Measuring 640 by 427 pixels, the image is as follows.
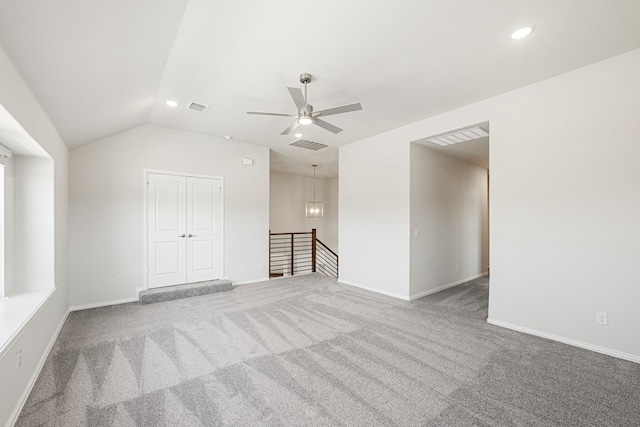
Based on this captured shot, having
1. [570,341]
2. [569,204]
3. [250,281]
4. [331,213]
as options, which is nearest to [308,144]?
[250,281]

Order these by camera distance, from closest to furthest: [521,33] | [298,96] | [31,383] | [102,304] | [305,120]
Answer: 1. [31,383]
2. [521,33]
3. [298,96]
4. [305,120]
5. [102,304]

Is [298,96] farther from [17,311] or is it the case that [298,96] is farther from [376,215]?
[17,311]

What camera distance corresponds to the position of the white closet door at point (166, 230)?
4664 mm

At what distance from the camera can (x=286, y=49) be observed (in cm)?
252

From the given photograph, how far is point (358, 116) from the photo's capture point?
4.16 m

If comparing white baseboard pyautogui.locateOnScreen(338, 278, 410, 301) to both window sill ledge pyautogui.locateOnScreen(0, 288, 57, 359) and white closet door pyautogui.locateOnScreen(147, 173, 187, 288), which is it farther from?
window sill ledge pyautogui.locateOnScreen(0, 288, 57, 359)

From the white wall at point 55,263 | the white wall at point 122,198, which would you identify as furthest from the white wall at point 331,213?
the white wall at point 55,263

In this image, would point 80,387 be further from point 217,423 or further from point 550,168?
point 550,168

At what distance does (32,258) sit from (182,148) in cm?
267

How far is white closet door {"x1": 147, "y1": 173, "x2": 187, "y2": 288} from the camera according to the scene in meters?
A: 4.66

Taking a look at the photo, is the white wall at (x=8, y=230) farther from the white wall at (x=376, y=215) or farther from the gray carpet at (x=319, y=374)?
the white wall at (x=376, y=215)

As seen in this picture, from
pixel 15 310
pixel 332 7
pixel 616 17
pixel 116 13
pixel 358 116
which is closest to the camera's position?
pixel 116 13

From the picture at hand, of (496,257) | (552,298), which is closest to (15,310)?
(496,257)

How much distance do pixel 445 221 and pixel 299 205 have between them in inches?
201
